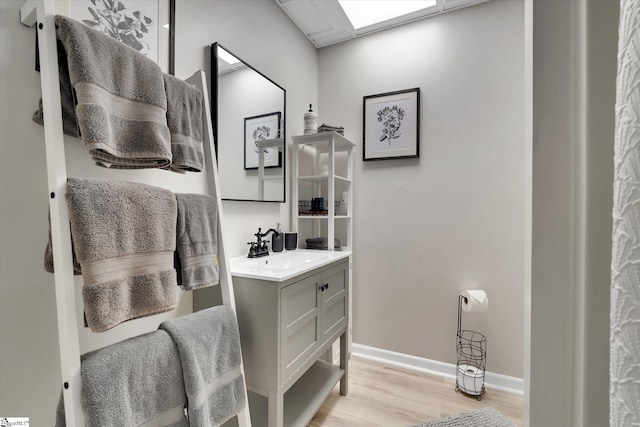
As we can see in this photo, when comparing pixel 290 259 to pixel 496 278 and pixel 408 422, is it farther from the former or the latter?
pixel 496 278

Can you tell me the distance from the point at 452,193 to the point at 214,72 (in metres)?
1.67

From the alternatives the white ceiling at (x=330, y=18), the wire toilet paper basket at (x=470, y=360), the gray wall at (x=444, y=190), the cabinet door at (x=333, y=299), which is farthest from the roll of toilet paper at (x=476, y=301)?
the white ceiling at (x=330, y=18)

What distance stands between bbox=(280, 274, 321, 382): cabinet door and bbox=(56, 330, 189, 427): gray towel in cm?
41

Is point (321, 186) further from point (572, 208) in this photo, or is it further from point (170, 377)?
point (572, 208)

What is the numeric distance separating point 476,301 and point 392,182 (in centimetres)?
98

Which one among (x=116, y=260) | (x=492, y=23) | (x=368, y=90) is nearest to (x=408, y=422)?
(x=116, y=260)

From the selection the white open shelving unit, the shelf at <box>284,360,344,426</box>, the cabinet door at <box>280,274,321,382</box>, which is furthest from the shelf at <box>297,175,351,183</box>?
the shelf at <box>284,360,344,426</box>

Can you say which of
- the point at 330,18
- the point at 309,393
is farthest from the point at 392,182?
the point at 309,393

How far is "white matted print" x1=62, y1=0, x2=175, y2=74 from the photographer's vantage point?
85 centimetres

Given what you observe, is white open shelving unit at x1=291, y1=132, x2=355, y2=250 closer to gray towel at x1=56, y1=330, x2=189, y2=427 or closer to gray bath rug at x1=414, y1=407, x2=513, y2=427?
gray bath rug at x1=414, y1=407, x2=513, y2=427

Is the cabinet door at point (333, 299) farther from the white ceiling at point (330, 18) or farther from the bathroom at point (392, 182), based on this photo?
the white ceiling at point (330, 18)

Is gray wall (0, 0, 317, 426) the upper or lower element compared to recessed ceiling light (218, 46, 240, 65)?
lower

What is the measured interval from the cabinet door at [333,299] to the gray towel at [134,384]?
745 mm

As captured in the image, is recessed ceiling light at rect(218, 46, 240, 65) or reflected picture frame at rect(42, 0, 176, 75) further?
recessed ceiling light at rect(218, 46, 240, 65)
